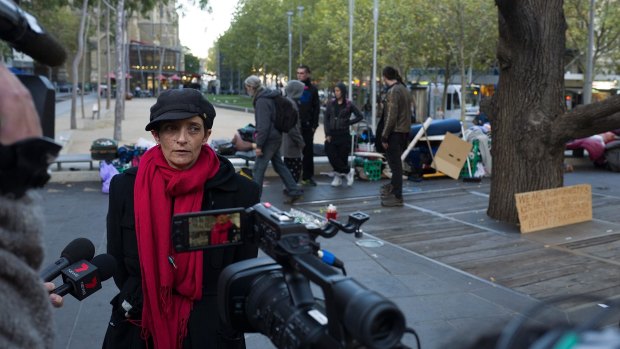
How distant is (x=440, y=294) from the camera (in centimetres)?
540

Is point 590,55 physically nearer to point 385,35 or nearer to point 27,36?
point 385,35

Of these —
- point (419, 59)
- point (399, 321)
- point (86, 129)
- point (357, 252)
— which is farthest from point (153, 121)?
point (419, 59)

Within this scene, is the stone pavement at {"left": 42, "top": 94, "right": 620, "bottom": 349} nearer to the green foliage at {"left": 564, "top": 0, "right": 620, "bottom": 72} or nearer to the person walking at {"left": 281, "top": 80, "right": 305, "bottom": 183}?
the person walking at {"left": 281, "top": 80, "right": 305, "bottom": 183}

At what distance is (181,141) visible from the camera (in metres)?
2.46

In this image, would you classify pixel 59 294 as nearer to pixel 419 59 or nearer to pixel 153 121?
pixel 153 121

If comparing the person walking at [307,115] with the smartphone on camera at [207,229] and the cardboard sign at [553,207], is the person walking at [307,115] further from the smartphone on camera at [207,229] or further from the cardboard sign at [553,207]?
the smartphone on camera at [207,229]

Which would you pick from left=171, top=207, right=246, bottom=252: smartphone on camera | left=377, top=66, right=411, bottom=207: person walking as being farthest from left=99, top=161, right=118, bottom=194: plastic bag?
left=171, top=207, right=246, bottom=252: smartphone on camera

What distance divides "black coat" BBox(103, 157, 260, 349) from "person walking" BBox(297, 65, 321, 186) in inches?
336

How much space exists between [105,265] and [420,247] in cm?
515

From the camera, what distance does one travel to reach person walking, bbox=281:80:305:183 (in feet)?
32.7

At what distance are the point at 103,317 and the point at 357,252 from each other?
2.80m

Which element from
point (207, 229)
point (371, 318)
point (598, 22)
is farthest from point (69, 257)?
point (598, 22)

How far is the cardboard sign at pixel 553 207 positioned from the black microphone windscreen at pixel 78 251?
20.4 ft

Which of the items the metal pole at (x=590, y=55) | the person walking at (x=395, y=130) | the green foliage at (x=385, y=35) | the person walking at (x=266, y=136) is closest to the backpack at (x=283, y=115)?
the person walking at (x=266, y=136)
